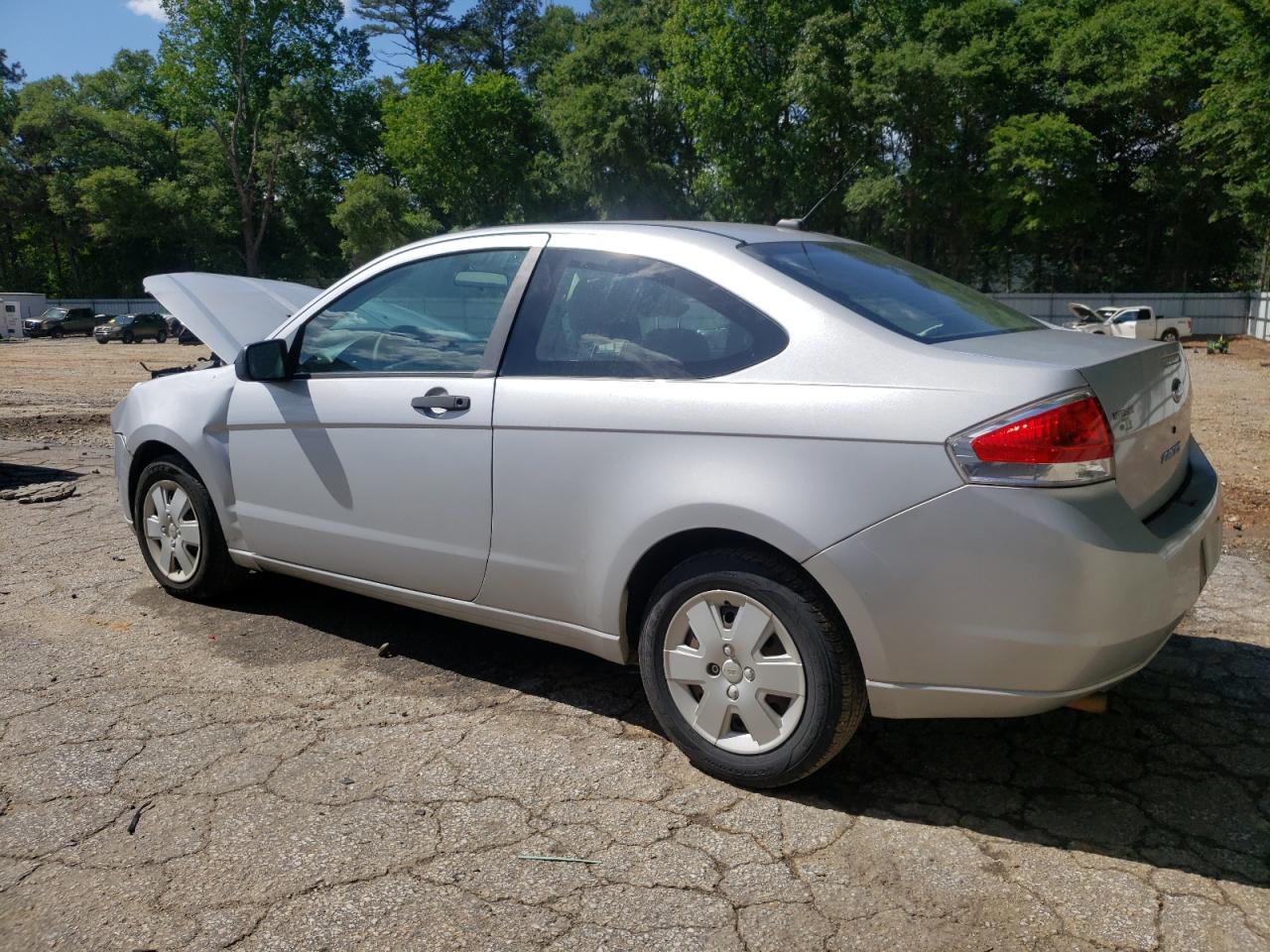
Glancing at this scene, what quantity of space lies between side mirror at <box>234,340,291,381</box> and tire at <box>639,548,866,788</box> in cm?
190

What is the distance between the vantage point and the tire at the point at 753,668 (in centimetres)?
292

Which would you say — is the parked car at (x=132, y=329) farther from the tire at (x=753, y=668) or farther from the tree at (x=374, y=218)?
the tire at (x=753, y=668)

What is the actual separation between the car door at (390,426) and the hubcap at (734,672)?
83 cm

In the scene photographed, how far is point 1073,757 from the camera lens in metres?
3.36

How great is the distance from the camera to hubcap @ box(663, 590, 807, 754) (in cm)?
301

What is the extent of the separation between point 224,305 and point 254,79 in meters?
62.4

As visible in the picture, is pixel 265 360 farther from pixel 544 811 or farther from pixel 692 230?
pixel 544 811

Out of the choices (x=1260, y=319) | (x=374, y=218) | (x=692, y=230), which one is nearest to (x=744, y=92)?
(x=374, y=218)

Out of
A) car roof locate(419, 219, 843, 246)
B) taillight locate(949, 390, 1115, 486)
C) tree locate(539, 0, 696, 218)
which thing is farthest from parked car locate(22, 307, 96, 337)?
taillight locate(949, 390, 1115, 486)

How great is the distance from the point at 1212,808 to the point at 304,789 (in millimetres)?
2621

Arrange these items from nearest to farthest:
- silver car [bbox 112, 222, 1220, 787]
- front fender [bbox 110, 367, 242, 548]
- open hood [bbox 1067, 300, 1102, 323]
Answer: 1. silver car [bbox 112, 222, 1220, 787]
2. front fender [bbox 110, 367, 242, 548]
3. open hood [bbox 1067, 300, 1102, 323]

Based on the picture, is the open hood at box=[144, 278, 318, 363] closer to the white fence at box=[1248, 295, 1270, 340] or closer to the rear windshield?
the rear windshield

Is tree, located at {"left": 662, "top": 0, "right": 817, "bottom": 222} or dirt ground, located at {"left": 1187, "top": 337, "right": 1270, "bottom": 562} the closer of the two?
dirt ground, located at {"left": 1187, "top": 337, "right": 1270, "bottom": 562}

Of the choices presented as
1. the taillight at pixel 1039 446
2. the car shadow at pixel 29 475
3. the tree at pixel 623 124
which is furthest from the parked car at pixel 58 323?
the taillight at pixel 1039 446
